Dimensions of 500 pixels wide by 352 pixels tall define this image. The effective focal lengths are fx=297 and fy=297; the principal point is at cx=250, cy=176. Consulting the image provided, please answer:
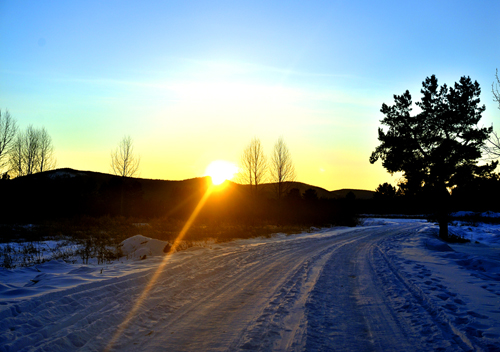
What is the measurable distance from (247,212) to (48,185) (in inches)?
733

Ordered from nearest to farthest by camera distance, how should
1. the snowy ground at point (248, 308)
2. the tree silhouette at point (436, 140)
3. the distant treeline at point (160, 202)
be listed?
the snowy ground at point (248, 308), the tree silhouette at point (436, 140), the distant treeline at point (160, 202)

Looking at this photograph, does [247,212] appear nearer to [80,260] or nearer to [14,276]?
[80,260]

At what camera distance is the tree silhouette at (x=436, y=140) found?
18.5 metres

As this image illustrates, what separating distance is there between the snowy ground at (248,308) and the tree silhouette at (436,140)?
12099 mm

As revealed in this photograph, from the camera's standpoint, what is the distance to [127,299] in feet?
17.3

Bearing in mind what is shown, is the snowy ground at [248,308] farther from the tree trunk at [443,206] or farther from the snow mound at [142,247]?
the tree trunk at [443,206]

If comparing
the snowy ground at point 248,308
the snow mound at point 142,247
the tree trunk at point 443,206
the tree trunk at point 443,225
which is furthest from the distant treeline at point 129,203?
the snowy ground at point 248,308

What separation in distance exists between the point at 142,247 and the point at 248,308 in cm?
732

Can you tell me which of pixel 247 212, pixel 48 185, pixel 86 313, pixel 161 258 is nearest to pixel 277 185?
pixel 247 212

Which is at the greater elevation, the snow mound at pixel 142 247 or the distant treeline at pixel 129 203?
the distant treeline at pixel 129 203

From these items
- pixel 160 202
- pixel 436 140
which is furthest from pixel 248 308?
pixel 160 202

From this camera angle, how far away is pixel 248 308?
492 centimetres

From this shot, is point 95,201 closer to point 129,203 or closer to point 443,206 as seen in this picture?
point 129,203

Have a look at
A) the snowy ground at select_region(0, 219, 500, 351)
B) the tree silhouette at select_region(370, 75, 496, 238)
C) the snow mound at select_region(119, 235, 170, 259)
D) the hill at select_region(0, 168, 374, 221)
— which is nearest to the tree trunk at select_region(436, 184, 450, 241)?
the tree silhouette at select_region(370, 75, 496, 238)
